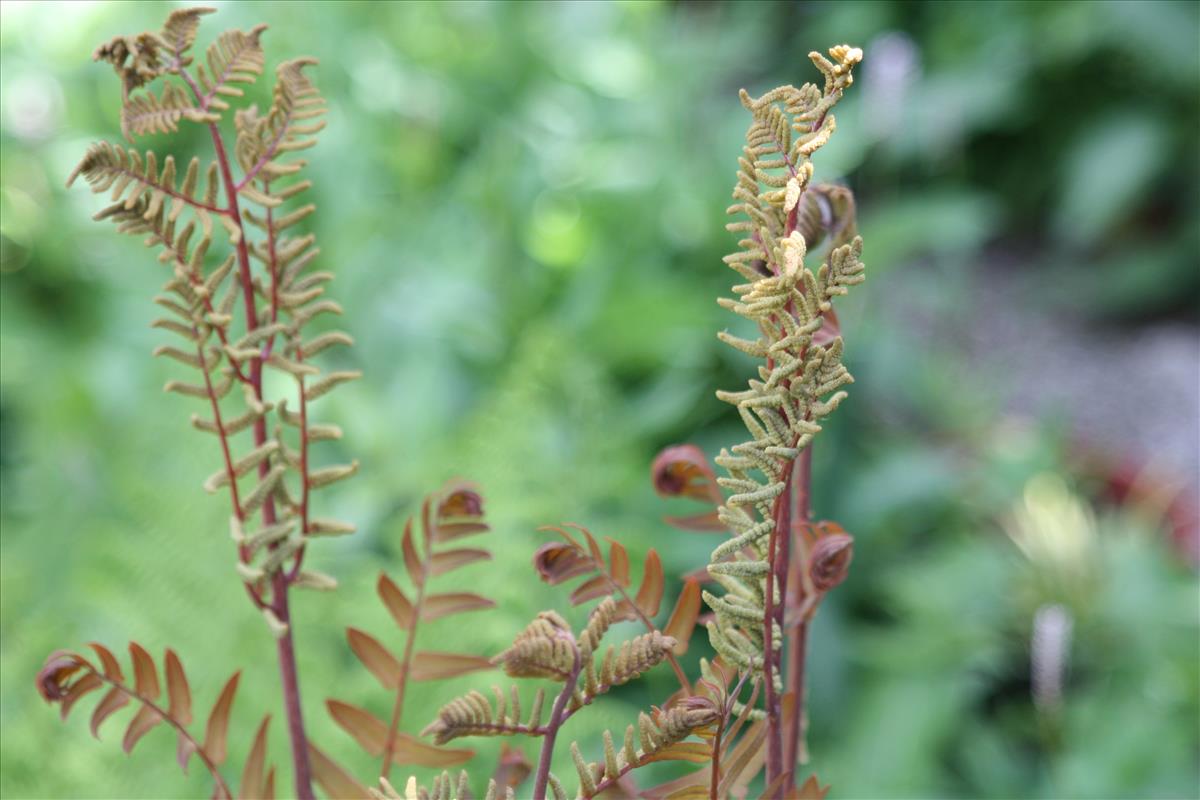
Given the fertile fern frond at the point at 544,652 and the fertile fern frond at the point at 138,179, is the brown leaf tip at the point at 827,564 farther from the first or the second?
the fertile fern frond at the point at 138,179

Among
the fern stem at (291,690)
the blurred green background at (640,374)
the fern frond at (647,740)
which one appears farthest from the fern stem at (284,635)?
the blurred green background at (640,374)

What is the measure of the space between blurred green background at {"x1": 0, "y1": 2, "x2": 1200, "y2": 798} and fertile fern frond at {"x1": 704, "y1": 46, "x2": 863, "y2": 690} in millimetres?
472

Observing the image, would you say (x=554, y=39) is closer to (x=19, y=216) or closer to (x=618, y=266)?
(x=618, y=266)

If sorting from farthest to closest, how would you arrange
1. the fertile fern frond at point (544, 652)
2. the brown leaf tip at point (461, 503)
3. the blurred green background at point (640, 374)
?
the blurred green background at point (640, 374) < the brown leaf tip at point (461, 503) < the fertile fern frond at point (544, 652)

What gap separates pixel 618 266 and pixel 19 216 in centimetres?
109

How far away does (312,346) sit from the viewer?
363 millimetres

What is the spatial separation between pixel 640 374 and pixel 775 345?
1.66 meters

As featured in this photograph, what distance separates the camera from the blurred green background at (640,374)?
1.00 meters

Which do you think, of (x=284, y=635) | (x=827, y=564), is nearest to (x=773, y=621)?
(x=827, y=564)

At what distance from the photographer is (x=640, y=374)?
1947 millimetres

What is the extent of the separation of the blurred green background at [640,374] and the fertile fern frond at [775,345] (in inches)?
18.6

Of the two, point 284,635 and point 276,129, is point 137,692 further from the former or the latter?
point 276,129

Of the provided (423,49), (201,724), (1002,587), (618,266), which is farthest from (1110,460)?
(201,724)

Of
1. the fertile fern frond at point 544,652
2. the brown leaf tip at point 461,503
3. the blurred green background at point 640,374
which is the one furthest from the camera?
the blurred green background at point 640,374
